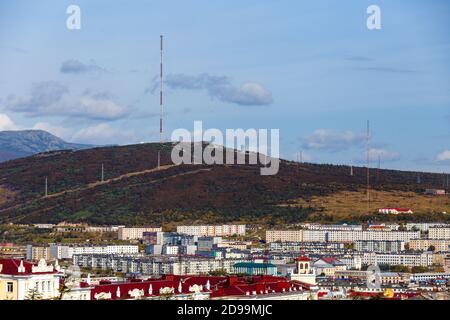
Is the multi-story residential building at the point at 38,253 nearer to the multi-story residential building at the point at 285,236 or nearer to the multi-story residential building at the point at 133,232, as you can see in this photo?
the multi-story residential building at the point at 133,232

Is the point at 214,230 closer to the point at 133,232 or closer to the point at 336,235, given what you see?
the point at 133,232

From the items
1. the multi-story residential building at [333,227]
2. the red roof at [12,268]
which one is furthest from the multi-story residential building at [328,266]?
the red roof at [12,268]

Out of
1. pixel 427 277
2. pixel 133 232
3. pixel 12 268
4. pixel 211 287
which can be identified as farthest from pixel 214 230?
pixel 12 268

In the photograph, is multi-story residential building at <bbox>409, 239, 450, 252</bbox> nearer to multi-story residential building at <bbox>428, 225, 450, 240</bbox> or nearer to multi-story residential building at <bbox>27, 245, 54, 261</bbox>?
multi-story residential building at <bbox>428, 225, 450, 240</bbox>
